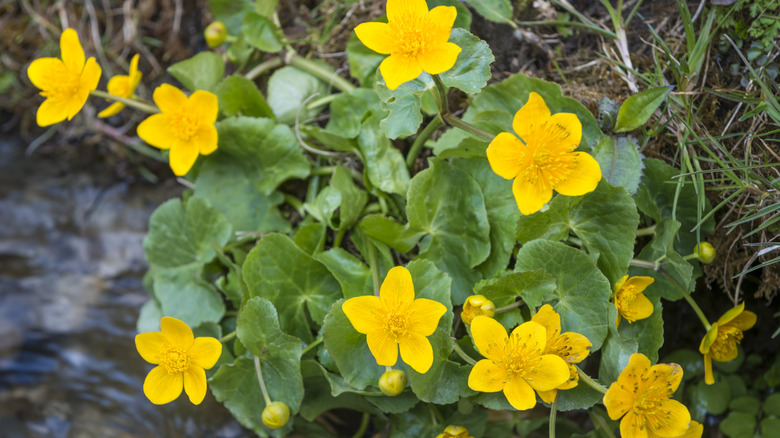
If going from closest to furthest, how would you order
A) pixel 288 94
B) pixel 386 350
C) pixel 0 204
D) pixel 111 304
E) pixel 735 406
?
pixel 386 350 → pixel 735 406 → pixel 288 94 → pixel 111 304 → pixel 0 204

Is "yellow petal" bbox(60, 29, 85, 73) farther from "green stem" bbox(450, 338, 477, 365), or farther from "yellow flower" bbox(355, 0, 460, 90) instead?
"green stem" bbox(450, 338, 477, 365)

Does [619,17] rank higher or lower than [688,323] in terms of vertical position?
higher

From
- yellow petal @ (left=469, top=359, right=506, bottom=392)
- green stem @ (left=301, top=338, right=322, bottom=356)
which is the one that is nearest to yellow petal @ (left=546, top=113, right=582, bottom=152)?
yellow petal @ (left=469, top=359, right=506, bottom=392)

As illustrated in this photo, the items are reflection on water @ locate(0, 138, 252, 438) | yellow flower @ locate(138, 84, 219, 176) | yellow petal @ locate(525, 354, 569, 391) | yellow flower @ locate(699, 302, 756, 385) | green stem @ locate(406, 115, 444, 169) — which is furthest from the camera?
reflection on water @ locate(0, 138, 252, 438)

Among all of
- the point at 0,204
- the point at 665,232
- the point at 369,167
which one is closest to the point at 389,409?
the point at 369,167

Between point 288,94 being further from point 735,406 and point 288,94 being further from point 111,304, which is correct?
point 735,406

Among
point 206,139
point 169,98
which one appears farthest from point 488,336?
point 169,98
